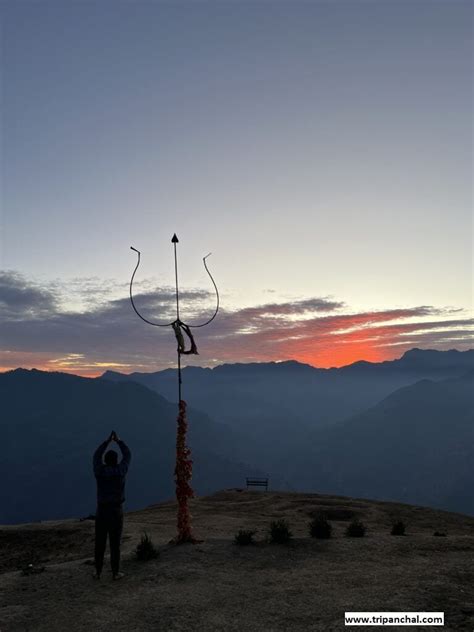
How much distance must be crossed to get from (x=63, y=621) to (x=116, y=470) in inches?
123

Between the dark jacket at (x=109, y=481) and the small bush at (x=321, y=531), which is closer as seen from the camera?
the dark jacket at (x=109, y=481)

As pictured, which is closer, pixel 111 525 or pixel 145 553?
pixel 111 525

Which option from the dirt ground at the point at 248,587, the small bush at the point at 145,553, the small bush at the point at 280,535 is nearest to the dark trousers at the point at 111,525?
the dirt ground at the point at 248,587

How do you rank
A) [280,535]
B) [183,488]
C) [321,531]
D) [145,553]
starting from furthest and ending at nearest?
[183,488], [321,531], [280,535], [145,553]

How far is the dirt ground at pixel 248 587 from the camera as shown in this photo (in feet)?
31.0

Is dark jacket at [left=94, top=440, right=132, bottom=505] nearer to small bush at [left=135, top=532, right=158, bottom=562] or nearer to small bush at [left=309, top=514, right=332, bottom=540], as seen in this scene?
small bush at [left=135, top=532, right=158, bottom=562]

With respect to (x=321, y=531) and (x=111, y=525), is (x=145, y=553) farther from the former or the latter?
(x=321, y=531)

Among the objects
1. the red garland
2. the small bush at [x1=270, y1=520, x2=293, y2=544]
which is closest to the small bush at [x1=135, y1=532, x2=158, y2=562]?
the red garland

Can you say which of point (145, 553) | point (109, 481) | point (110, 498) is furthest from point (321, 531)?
point (109, 481)

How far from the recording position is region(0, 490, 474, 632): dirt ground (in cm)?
944

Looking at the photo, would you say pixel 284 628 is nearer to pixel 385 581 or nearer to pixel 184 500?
pixel 385 581

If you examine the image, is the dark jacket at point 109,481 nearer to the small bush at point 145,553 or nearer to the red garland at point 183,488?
the small bush at point 145,553

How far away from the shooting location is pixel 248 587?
11.2 m

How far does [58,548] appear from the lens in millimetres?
19422
